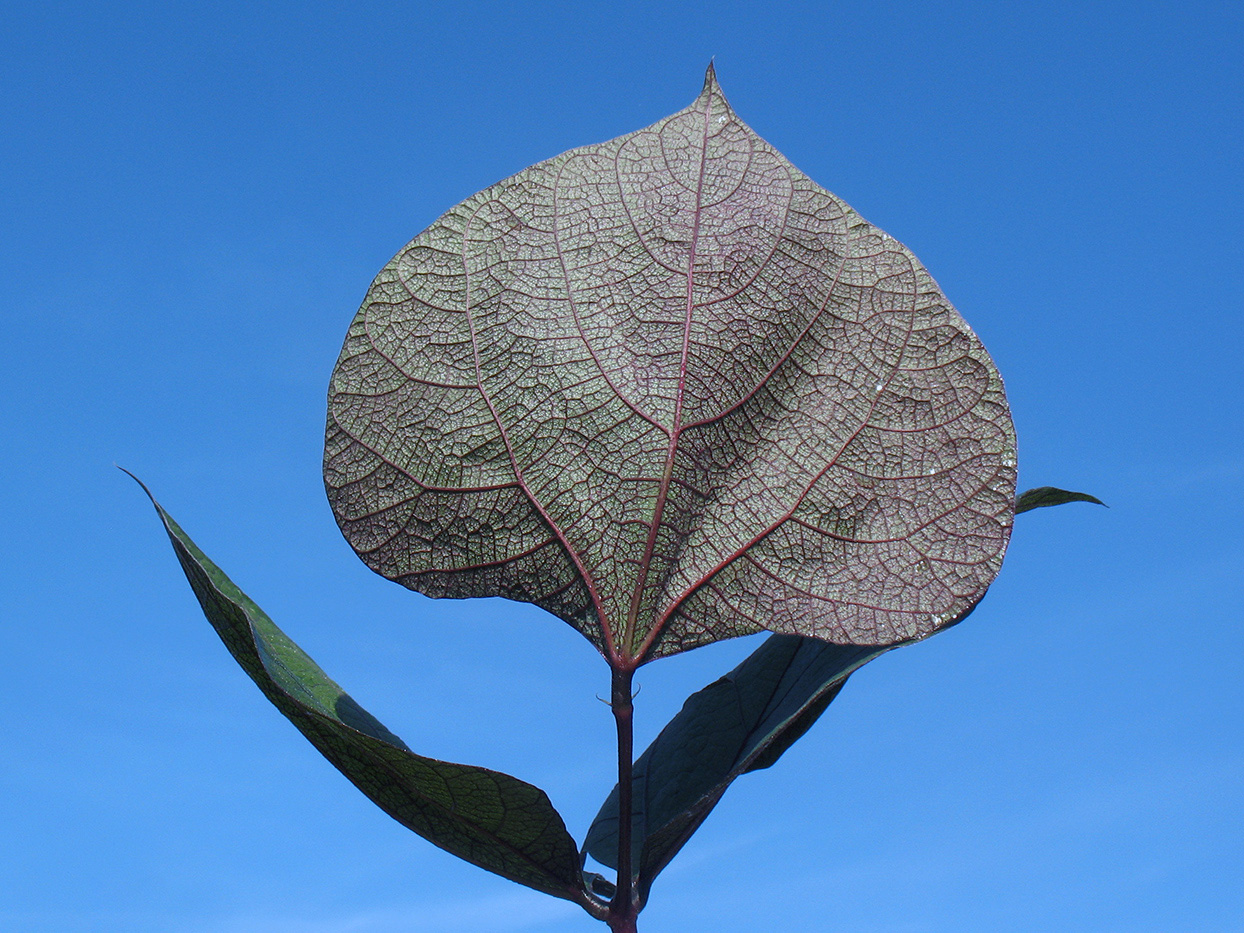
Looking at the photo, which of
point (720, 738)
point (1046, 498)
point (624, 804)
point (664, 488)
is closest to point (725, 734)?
point (720, 738)

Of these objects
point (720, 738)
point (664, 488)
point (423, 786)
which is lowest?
point (423, 786)

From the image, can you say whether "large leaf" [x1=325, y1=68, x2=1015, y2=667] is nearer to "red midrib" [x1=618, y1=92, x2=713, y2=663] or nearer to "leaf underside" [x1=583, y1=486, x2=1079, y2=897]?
"red midrib" [x1=618, y1=92, x2=713, y2=663]

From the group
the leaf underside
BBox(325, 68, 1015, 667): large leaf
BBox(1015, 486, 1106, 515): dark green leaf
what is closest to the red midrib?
BBox(325, 68, 1015, 667): large leaf

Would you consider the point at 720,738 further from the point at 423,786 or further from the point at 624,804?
the point at 423,786

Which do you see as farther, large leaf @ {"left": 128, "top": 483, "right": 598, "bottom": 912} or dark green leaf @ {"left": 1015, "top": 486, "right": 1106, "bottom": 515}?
dark green leaf @ {"left": 1015, "top": 486, "right": 1106, "bottom": 515}

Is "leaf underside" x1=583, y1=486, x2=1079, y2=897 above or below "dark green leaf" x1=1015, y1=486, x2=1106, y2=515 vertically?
below

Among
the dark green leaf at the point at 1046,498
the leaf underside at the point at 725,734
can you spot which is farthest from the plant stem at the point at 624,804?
the dark green leaf at the point at 1046,498

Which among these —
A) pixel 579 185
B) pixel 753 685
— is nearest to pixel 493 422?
pixel 579 185

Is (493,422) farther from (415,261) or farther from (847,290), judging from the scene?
(847,290)
